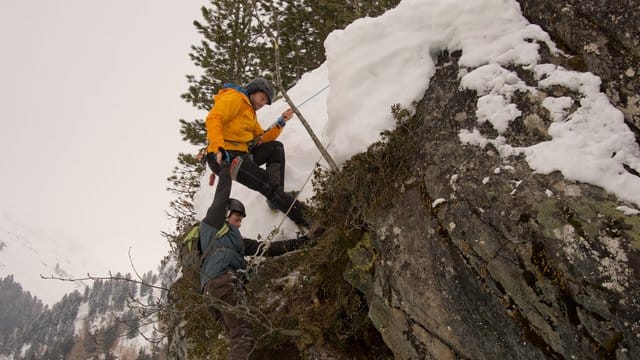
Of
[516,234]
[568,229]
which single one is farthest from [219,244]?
[568,229]

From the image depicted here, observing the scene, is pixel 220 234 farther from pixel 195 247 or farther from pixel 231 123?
pixel 231 123

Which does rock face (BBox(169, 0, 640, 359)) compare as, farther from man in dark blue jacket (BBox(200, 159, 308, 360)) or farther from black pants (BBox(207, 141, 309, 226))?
black pants (BBox(207, 141, 309, 226))

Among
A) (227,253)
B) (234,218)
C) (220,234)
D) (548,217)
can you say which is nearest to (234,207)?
(234,218)

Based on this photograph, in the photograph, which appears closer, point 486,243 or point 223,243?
point 486,243

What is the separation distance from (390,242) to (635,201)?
2081 mm

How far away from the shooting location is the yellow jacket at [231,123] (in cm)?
554

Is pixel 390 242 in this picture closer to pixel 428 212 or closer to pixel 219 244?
pixel 428 212

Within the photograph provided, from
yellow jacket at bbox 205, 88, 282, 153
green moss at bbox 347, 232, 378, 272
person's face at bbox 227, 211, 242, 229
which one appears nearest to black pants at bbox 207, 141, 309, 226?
yellow jacket at bbox 205, 88, 282, 153

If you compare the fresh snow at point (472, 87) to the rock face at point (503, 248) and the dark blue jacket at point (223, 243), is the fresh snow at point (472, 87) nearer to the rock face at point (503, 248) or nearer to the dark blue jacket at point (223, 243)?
the rock face at point (503, 248)

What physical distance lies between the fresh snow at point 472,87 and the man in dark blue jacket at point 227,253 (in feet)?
1.33

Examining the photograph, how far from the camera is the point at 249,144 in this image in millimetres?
6133

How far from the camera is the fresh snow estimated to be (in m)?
3.15

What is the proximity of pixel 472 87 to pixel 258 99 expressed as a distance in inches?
129

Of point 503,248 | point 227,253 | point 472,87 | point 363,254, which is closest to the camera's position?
point 503,248
